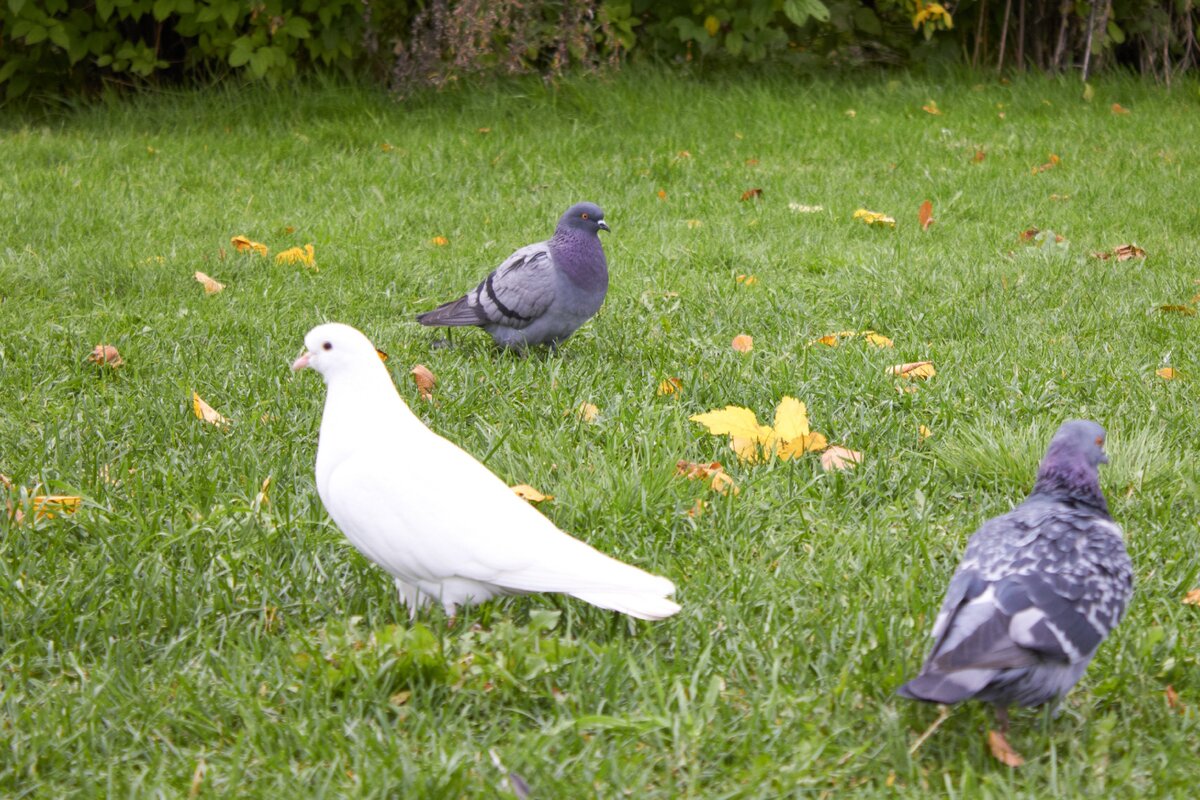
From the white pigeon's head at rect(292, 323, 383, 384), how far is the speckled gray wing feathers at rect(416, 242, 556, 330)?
1474 millimetres

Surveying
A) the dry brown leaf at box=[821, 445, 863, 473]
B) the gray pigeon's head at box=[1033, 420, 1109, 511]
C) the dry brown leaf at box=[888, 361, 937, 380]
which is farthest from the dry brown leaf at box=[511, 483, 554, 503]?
the dry brown leaf at box=[888, 361, 937, 380]

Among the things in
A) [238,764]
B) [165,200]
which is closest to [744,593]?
[238,764]

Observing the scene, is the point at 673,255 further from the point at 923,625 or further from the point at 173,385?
the point at 923,625

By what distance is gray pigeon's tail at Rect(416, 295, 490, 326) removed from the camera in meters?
3.77

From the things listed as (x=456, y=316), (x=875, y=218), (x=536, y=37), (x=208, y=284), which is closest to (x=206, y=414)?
(x=456, y=316)

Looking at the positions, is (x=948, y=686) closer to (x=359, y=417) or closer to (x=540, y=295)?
(x=359, y=417)

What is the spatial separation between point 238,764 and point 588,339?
249 centimetres

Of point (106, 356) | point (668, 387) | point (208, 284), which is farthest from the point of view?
point (208, 284)

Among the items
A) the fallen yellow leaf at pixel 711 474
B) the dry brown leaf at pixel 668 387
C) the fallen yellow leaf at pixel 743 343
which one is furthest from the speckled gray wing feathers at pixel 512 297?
the fallen yellow leaf at pixel 711 474

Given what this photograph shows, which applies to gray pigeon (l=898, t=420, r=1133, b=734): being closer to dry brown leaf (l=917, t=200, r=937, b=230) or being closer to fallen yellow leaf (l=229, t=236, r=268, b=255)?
fallen yellow leaf (l=229, t=236, r=268, b=255)

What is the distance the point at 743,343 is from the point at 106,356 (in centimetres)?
203

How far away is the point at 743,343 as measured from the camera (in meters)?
3.88

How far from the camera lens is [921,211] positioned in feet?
18.9

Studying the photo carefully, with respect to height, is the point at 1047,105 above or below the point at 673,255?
above
